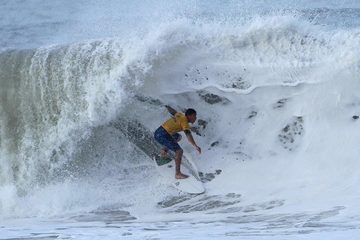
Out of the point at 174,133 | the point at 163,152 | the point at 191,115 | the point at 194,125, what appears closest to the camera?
the point at 191,115

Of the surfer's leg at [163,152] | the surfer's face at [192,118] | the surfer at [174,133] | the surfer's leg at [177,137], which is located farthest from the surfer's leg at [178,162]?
the surfer's face at [192,118]

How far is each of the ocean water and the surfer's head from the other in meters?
0.73

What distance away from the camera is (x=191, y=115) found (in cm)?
973

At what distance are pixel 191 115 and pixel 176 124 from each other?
256mm

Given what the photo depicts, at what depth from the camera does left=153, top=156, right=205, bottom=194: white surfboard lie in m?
9.94

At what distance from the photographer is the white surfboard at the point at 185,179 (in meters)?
9.94

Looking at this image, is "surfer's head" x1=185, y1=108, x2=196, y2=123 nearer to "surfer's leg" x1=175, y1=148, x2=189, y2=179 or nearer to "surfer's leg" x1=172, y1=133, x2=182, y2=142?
"surfer's leg" x1=172, y1=133, x2=182, y2=142

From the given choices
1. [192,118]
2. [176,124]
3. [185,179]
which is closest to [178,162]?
[185,179]

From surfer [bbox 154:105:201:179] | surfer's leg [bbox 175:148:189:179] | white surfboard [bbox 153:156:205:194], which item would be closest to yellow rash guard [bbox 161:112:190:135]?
surfer [bbox 154:105:201:179]

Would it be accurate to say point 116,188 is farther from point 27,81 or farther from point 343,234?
point 343,234

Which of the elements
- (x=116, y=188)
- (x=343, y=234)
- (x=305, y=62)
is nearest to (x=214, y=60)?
(x=305, y=62)

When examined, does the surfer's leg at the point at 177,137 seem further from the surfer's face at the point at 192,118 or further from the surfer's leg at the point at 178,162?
the surfer's face at the point at 192,118

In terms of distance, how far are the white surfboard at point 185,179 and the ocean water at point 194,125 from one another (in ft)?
0.31

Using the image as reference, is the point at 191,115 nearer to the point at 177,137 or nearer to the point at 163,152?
the point at 177,137
